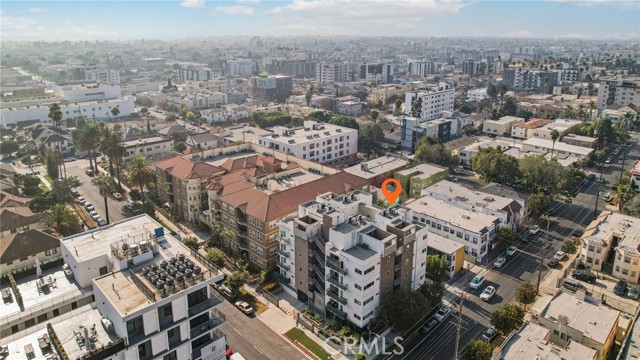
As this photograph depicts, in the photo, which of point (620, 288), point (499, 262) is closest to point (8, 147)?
point (499, 262)

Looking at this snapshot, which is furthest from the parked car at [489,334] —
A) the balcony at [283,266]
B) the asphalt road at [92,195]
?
the asphalt road at [92,195]

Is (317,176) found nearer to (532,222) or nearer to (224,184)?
(224,184)

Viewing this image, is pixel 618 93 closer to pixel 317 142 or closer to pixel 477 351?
pixel 317 142

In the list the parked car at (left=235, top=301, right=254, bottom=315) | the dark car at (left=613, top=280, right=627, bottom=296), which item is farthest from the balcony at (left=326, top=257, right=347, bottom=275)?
the dark car at (left=613, top=280, right=627, bottom=296)

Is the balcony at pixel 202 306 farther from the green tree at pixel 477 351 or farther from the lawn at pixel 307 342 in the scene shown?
the green tree at pixel 477 351

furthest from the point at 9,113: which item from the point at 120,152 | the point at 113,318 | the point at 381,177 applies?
the point at 113,318
